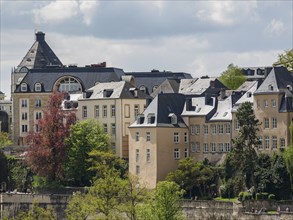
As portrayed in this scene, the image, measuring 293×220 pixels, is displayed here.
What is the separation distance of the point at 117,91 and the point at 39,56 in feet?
98.5

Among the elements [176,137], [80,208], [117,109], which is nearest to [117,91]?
[117,109]

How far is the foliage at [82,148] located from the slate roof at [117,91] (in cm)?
458

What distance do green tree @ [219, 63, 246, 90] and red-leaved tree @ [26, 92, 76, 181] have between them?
27.4 metres

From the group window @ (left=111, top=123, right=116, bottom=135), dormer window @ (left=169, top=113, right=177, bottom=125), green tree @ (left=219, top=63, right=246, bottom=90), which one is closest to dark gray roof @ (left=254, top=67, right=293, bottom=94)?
dormer window @ (left=169, top=113, right=177, bottom=125)

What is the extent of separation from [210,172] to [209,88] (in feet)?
54.0

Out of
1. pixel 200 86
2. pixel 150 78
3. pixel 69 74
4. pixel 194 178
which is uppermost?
pixel 69 74

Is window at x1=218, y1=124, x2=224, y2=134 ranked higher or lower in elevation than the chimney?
lower

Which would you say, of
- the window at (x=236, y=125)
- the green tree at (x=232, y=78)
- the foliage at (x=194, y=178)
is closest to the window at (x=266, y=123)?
the window at (x=236, y=125)

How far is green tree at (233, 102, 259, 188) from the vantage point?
4286 inches

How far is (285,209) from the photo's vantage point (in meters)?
105

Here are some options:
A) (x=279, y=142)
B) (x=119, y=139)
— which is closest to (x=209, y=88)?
(x=119, y=139)

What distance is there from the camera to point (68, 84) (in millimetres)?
138625

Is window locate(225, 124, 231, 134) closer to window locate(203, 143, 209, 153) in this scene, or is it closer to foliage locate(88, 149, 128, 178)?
window locate(203, 143, 209, 153)

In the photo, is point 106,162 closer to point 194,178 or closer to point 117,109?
point 117,109
